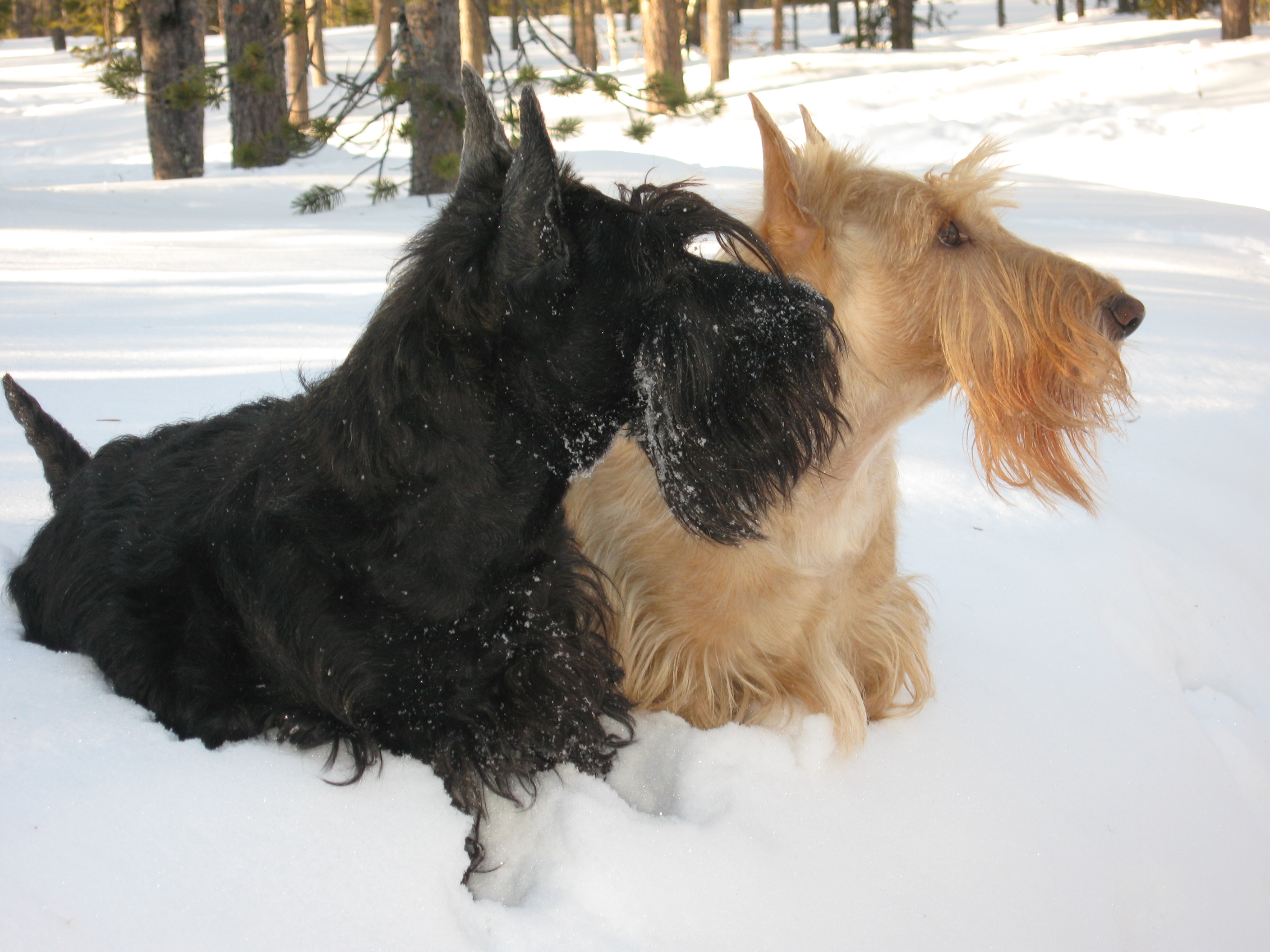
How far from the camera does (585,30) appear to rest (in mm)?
27469

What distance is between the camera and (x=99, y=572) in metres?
2.38

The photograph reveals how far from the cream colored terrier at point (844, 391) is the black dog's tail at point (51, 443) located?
1556mm

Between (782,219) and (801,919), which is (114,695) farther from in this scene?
(782,219)

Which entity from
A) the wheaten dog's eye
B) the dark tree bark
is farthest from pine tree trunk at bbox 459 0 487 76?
the dark tree bark

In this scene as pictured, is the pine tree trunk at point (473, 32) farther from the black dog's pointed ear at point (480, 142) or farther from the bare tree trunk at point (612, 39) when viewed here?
the bare tree trunk at point (612, 39)

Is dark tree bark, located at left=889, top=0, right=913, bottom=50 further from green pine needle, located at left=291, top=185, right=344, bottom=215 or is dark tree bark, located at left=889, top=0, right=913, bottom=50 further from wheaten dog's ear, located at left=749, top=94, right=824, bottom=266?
wheaten dog's ear, located at left=749, top=94, right=824, bottom=266

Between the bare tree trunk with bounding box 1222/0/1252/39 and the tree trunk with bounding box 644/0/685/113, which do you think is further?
the bare tree trunk with bounding box 1222/0/1252/39

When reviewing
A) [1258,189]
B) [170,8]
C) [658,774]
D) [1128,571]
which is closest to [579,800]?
[658,774]

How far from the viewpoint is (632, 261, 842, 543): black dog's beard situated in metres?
1.95

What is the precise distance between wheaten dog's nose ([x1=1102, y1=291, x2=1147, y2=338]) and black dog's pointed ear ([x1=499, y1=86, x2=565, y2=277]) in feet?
5.28

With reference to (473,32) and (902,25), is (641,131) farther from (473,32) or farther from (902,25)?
(902,25)

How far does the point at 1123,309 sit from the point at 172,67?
1227 cm

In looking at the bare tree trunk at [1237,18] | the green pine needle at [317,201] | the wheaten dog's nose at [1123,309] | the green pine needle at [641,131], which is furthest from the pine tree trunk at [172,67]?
the bare tree trunk at [1237,18]

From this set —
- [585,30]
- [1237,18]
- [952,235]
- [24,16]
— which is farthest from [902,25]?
[24,16]
